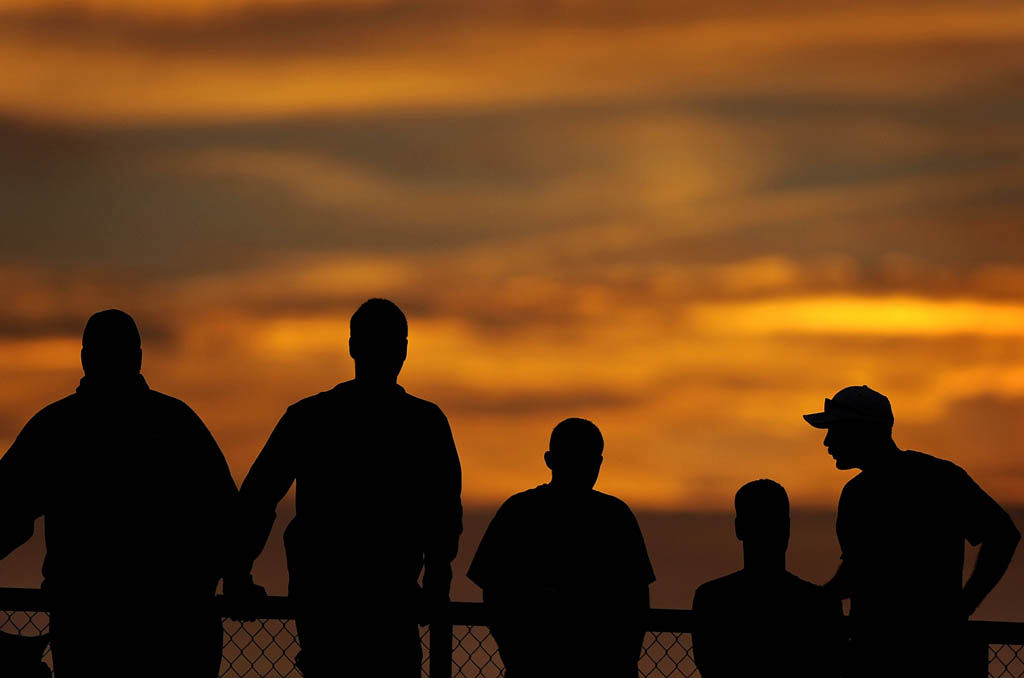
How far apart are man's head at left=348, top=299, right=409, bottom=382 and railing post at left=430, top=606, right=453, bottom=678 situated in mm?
1576

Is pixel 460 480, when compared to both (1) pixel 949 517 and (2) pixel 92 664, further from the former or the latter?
(1) pixel 949 517

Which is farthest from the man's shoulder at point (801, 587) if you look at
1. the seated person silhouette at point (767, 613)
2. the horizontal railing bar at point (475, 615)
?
the horizontal railing bar at point (475, 615)

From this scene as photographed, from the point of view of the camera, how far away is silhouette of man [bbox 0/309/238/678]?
6.57 metres

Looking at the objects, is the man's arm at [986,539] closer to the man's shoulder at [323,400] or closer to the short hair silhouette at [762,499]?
the short hair silhouette at [762,499]

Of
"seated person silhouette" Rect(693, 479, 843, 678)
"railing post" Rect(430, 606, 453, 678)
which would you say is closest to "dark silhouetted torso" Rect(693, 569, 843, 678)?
"seated person silhouette" Rect(693, 479, 843, 678)

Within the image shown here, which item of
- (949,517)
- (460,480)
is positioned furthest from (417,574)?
(949,517)

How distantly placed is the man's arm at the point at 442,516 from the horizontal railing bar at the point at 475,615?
3.38ft

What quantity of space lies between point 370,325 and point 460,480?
2.51ft

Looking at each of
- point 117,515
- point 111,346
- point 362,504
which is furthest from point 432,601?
point 111,346

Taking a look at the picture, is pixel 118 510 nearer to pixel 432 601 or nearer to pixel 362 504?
pixel 362 504

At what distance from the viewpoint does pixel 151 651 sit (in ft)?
21.7

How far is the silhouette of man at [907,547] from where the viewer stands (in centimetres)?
691

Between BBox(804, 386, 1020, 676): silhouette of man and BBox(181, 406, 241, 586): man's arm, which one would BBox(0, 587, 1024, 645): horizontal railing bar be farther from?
BBox(181, 406, 241, 586): man's arm

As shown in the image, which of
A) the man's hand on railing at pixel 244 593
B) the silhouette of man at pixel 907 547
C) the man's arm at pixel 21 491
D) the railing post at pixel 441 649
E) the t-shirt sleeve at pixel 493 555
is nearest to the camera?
the man's arm at pixel 21 491
